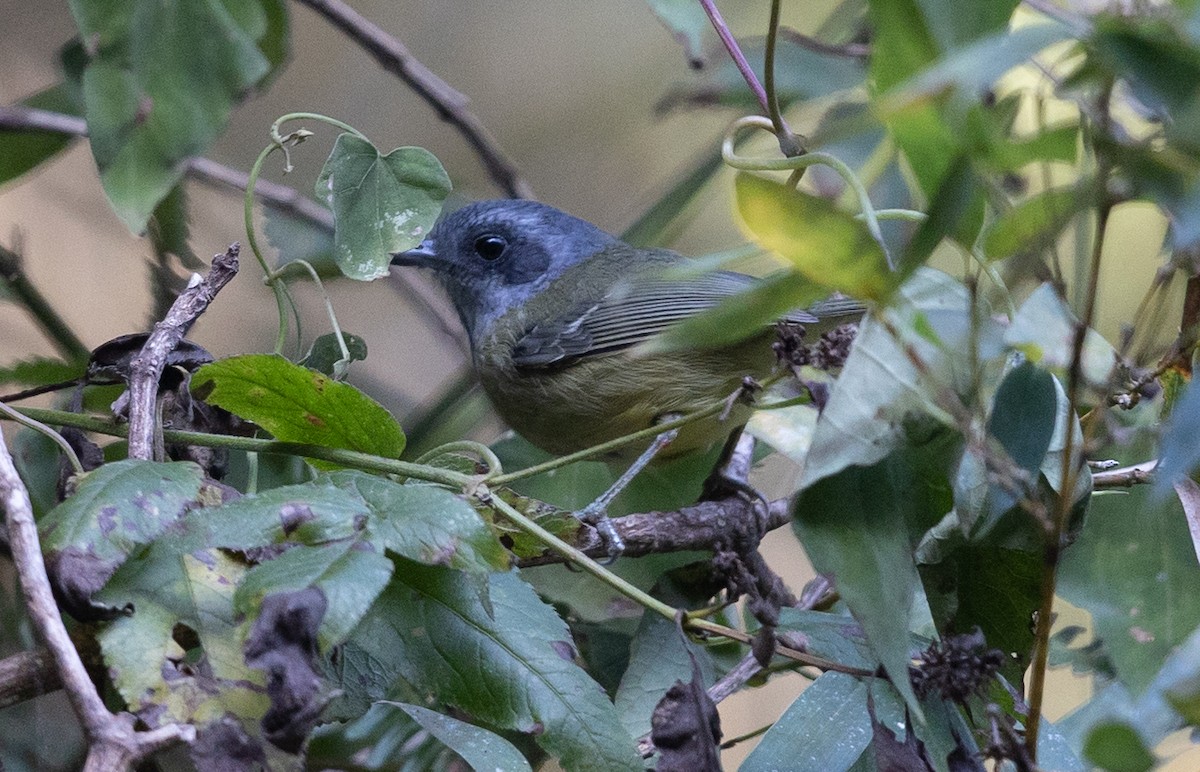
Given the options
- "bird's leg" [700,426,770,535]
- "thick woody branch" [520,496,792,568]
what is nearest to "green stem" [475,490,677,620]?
"thick woody branch" [520,496,792,568]

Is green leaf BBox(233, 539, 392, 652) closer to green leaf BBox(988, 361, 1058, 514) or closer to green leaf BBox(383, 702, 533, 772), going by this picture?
green leaf BBox(383, 702, 533, 772)

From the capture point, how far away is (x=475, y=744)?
136cm

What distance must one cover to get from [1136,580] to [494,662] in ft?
2.67

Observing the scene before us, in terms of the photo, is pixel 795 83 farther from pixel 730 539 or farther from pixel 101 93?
pixel 101 93

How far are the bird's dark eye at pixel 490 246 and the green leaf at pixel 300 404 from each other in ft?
5.58

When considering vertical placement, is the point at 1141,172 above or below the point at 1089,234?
above

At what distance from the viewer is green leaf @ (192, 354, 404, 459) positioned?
5.01 ft

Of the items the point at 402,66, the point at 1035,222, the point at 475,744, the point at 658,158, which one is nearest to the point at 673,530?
the point at 475,744

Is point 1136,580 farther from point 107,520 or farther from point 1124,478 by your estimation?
point 107,520

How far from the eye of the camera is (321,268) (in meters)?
3.07

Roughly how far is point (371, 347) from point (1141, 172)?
14.9ft

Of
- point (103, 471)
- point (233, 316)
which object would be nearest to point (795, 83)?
point (103, 471)

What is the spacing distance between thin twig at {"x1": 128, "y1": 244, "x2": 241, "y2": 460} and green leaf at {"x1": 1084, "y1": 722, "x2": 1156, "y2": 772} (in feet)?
3.91

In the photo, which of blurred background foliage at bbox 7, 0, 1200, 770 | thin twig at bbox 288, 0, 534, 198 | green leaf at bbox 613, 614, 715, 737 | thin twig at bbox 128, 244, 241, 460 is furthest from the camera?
thin twig at bbox 288, 0, 534, 198
